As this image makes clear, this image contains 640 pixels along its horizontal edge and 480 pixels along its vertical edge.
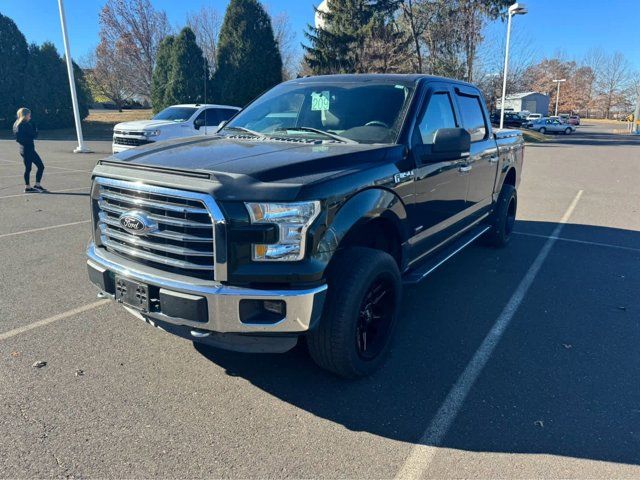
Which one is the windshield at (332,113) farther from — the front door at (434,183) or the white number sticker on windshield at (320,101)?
the front door at (434,183)

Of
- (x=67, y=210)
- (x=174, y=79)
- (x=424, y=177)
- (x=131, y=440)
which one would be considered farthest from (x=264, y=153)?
(x=174, y=79)

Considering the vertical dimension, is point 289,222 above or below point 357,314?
above

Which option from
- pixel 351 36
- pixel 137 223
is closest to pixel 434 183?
pixel 137 223

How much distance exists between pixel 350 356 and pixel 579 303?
9.60 feet

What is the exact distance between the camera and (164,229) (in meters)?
2.87

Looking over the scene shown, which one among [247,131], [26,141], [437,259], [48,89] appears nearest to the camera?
[247,131]

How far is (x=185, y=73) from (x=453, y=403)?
29.7m

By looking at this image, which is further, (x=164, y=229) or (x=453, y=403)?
(x=453, y=403)

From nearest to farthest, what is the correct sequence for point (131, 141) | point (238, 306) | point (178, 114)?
point (238, 306), point (131, 141), point (178, 114)

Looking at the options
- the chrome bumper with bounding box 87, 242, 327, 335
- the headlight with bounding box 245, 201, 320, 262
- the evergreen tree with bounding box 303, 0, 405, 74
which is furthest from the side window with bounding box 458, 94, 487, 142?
the evergreen tree with bounding box 303, 0, 405, 74

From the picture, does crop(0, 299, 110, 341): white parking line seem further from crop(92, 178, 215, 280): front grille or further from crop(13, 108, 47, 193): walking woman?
crop(13, 108, 47, 193): walking woman

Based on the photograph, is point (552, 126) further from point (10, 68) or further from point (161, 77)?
point (10, 68)

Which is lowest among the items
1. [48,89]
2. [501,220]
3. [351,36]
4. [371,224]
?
[501,220]

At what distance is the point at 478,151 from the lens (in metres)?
5.23
